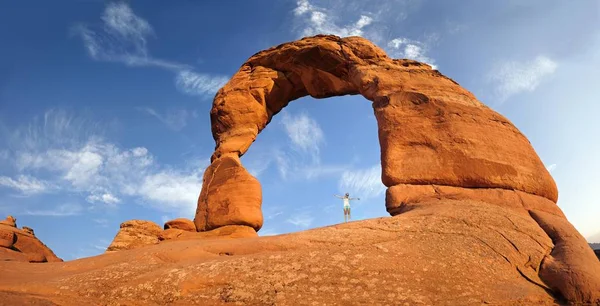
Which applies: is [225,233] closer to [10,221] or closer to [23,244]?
[23,244]

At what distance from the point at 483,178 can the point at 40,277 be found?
29.1 feet

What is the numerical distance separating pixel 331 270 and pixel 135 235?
1568 centimetres

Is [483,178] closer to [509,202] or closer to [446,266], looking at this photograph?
[509,202]

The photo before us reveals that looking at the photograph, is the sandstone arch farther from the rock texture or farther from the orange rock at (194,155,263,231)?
the rock texture

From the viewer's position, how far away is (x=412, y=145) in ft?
34.4

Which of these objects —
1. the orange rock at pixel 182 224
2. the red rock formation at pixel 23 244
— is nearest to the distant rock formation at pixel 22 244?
the red rock formation at pixel 23 244

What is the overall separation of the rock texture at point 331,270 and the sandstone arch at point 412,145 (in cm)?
93

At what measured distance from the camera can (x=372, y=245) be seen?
6.48 m

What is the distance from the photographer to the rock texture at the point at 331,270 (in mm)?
5312

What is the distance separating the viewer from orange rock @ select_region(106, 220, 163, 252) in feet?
59.5

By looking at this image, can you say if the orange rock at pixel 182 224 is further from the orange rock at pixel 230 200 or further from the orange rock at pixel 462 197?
the orange rock at pixel 462 197

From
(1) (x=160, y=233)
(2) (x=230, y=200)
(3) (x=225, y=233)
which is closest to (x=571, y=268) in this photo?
(3) (x=225, y=233)

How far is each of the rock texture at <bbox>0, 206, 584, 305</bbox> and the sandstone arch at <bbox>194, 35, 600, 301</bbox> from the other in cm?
93

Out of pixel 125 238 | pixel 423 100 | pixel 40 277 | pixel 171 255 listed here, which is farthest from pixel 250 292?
pixel 125 238
